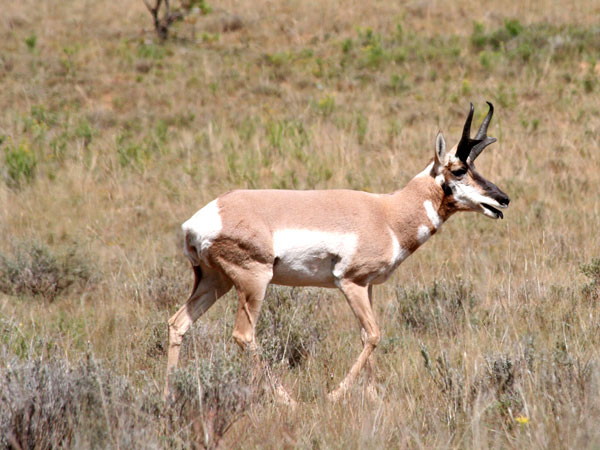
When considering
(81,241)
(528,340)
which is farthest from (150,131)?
(528,340)

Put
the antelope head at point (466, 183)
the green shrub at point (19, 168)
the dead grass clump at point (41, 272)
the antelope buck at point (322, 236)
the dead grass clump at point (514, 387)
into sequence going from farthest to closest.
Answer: the green shrub at point (19, 168) < the dead grass clump at point (41, 272) < the antelope head at point (466, 183) < the antelope buck at point (322, 236) < the dead grass clump at point (514, 387)

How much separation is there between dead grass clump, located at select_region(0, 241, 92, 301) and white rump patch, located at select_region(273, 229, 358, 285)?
9.80 feet

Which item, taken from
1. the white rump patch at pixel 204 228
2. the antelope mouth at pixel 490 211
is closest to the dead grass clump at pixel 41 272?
the white rump patch at pixel 204 228

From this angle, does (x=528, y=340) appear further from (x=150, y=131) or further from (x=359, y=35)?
(x=359, y=35)

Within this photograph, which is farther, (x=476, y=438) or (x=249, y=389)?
(x=249, y=389)

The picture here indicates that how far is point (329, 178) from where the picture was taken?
10578 mm

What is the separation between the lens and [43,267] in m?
7.46

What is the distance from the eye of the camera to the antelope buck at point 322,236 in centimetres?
516

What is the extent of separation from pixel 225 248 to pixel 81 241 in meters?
4.15

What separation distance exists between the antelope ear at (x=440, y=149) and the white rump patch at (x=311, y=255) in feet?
3.03

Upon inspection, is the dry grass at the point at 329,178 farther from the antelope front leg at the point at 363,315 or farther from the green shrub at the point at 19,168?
→ the antelope front leg at the point at 363,315

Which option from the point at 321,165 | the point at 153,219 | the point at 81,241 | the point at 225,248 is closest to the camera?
the point at 225,248

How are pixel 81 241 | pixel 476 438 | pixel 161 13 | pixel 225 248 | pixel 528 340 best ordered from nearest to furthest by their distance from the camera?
pixel 476 438 → pixel 528 340 → pixel 225 248 → pixel 81 241 → pixel 161 13

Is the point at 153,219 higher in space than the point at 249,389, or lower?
lower
